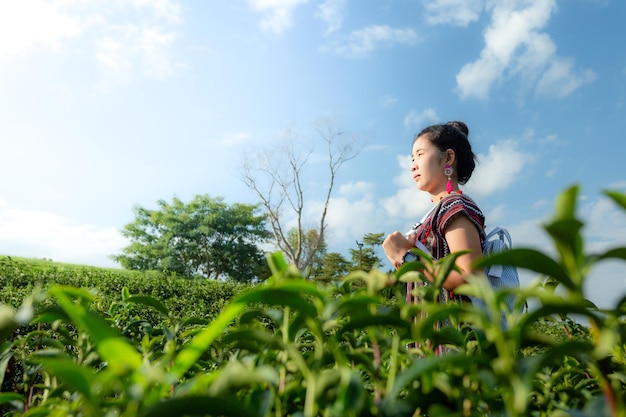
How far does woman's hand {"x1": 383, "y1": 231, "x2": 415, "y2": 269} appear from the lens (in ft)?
6.65

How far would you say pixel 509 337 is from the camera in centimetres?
47

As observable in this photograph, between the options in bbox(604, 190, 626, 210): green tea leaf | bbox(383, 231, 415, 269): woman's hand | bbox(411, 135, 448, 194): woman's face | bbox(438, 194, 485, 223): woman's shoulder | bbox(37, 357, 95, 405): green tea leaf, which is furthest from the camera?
bbox(411, 135, 448, 194): woman's face

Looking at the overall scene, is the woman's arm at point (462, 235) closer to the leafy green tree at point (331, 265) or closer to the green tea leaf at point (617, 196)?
the green tea leaf at point (617, 196)

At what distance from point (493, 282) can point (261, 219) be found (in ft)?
103

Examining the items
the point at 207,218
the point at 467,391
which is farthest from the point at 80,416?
the point at 207,218

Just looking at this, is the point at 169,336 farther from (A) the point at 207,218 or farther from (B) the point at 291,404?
(A) the point at 207,218

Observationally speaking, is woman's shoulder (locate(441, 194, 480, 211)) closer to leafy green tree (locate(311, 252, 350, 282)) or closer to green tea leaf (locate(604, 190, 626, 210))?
green tea leaf (locate(604, 190, 626, 210))

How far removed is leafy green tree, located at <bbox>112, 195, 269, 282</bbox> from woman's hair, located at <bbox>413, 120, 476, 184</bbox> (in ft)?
92.9

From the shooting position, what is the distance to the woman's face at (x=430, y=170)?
8.82ft

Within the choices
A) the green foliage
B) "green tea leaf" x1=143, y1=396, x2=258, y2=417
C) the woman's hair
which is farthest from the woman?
"green tea leaf" x1=143, y1=396, x2=258, y2=417

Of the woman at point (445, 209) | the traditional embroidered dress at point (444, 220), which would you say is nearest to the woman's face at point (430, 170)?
the woman at point (445, 209)

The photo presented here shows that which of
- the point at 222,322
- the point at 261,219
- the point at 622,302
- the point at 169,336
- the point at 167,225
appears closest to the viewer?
the point at 222,322

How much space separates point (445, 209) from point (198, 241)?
3005 cm

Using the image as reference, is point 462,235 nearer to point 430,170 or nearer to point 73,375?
point 430,170
